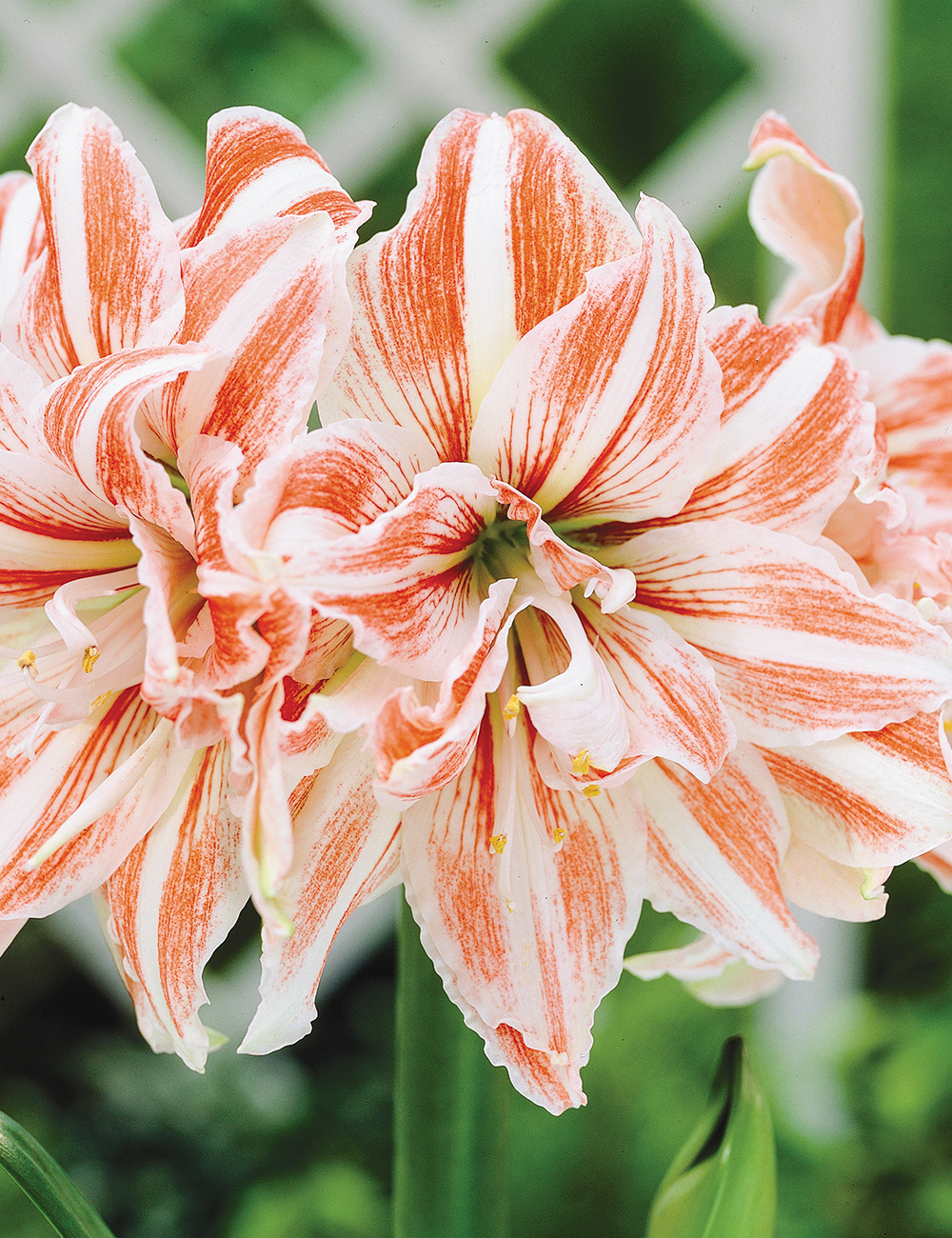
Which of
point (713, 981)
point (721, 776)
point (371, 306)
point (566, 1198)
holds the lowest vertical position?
point (566, 1198)

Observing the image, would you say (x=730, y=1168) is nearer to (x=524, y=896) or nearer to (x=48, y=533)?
(x=524, y=896)

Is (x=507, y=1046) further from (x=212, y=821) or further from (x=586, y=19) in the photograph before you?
(x=586, y=19)

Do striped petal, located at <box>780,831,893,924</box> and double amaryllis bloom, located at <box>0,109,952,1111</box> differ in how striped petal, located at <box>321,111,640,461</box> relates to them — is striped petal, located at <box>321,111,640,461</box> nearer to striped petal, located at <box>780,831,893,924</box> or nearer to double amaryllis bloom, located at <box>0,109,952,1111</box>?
double amaryllis bloom, located at <box>0,109,952,1111</box>

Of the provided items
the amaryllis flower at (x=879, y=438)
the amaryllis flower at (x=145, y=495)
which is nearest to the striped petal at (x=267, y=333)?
the amaryllis flower at (x=145, y=495)

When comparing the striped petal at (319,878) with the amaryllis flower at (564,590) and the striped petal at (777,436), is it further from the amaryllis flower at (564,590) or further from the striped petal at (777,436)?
the striped petal at (777,436)

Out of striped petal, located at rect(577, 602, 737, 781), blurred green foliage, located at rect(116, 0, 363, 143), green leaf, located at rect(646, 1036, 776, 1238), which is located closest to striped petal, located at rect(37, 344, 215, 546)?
striped petal, located at rect(577, 602, 737, 781)

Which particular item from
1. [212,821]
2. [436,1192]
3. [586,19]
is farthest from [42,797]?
[586,19]
